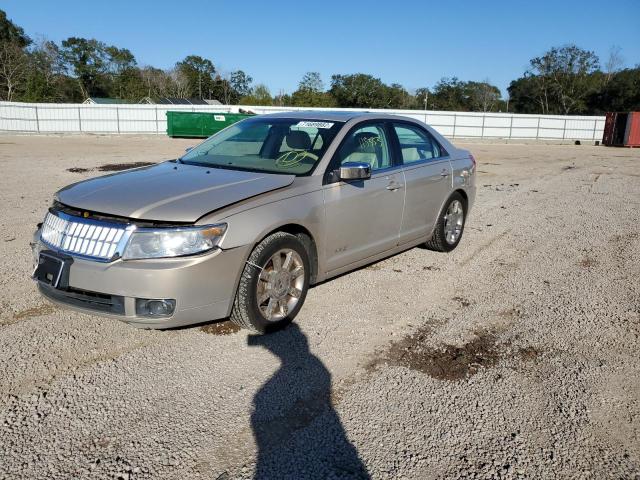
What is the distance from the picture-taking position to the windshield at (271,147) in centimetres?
443

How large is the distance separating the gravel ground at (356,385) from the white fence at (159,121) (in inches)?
1146

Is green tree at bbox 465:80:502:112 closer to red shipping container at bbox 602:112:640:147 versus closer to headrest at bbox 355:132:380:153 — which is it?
red shipping container at bbox 602:112:640:147

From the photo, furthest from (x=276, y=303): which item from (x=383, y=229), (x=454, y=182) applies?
(x=454, y=182)

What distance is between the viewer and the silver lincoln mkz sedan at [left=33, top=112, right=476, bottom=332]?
130 inches

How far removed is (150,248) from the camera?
327 centimetres

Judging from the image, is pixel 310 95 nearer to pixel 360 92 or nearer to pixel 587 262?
pixel 360 92

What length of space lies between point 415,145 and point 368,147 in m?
0.95

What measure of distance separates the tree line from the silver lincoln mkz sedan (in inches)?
2337

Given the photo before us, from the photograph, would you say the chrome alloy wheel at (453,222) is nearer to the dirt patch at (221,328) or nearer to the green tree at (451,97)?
the dirt patch at (221,328)

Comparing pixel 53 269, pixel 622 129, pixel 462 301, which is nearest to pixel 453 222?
pixel 462 301

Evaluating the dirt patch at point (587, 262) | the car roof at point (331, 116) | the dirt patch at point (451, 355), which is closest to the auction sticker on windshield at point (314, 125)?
the car roof at point (331, 116)

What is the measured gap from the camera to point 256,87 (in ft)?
274

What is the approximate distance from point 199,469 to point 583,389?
2392 millimetres

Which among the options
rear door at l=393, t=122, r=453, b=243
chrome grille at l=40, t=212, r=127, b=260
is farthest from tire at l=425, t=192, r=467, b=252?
chrome grille at l=40, t=212, r=127, b=260
